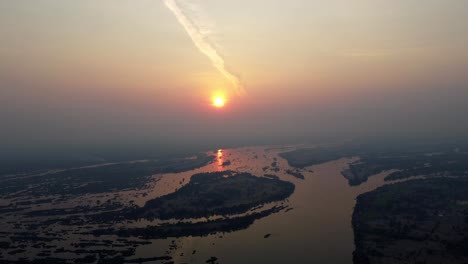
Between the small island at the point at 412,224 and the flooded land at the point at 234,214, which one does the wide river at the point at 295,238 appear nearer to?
the flooded land at the point at 234,214

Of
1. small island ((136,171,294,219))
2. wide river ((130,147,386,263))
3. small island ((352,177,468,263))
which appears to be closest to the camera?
small island ((352,177,468,263))

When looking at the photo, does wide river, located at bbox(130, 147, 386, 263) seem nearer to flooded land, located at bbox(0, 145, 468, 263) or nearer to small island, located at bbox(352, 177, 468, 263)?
flooded land, located at bbox(0, 145, 468, 263)

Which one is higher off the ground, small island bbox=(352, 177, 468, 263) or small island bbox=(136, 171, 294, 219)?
small island bbox=(136, 171, 294, 219)

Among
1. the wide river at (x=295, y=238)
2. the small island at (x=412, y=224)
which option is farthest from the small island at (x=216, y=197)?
the small island at (x=412, y=224)

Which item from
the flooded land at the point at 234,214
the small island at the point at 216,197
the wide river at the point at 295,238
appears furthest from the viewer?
the small island at the point at 216,197

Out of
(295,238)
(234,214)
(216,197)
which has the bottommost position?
(295,238)

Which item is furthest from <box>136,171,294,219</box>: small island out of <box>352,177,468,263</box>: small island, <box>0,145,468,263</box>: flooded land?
<box>352,177,468,263</box>: small island

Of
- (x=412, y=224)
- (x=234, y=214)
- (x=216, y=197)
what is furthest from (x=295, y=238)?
(x=216, y=197)

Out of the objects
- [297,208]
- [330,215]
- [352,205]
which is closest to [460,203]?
[352,205]

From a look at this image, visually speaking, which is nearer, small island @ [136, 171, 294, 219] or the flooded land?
the flooded land

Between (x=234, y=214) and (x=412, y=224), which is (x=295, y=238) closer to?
(x=234, y=214)

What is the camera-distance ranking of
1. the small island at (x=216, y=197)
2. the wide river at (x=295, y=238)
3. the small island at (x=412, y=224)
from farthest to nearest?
the small island at (x=216, y=197) → the wide river at (x=295, y=238) → the small island at (x=412, y=224)
